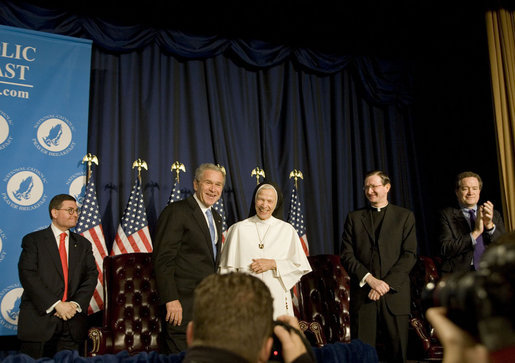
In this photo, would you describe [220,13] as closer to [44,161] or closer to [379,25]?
[379,25]

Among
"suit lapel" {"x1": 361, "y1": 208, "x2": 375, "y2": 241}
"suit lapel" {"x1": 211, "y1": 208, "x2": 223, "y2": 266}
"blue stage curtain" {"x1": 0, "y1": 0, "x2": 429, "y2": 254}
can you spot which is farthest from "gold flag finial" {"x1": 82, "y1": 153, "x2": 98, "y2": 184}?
"suit lapel" {"x1": 361, "y1": 208, "x2": 375, "y2": 241}

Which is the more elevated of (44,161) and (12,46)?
(12,46)

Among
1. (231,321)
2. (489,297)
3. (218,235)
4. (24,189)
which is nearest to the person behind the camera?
(489,297)

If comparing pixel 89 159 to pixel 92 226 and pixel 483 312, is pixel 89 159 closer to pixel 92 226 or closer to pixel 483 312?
pixel 92 226

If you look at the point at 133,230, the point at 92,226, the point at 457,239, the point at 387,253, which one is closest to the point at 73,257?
the point at 92,226

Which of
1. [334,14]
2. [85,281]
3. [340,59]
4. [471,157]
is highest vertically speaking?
[334,14]

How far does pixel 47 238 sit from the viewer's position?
4281mm

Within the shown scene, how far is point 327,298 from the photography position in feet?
17.0

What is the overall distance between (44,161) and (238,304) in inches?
188

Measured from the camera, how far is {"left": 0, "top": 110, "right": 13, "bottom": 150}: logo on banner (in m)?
5.12

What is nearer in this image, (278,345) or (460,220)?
(278,345)

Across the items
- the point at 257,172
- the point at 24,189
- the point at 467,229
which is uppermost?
the point at 257,172

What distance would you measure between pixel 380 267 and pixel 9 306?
355cm

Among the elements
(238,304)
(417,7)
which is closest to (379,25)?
(417,7)
